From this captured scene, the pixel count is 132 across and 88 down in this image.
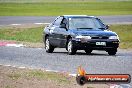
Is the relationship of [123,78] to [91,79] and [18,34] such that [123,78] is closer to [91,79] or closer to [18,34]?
[91,79]

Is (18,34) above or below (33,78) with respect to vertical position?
below

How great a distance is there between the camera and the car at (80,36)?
2178cm

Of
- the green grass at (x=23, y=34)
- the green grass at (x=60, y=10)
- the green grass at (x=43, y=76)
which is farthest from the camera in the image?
the green grass at (x=60, y=10)

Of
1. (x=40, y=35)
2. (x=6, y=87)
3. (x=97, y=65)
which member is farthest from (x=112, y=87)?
(x=40, y=35)

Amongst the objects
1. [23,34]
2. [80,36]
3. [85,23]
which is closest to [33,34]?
[23,34]

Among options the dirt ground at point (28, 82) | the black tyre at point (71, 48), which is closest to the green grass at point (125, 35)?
the black tyre at point (71, 48)

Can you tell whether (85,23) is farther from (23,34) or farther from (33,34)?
(23,34)

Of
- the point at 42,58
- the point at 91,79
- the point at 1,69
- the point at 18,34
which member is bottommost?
the point at 18,34

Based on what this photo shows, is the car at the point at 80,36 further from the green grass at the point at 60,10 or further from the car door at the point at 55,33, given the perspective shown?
the green grass at the point at 60,10

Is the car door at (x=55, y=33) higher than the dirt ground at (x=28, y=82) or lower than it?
lower

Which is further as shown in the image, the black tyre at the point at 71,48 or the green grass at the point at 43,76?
the black tyre at the point at 71,48

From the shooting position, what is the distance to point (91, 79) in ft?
28.5

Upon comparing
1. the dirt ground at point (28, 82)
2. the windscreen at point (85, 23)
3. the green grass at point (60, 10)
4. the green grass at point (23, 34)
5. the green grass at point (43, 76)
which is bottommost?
the green grass at point (60, 10)

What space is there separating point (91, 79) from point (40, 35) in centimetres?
2509
